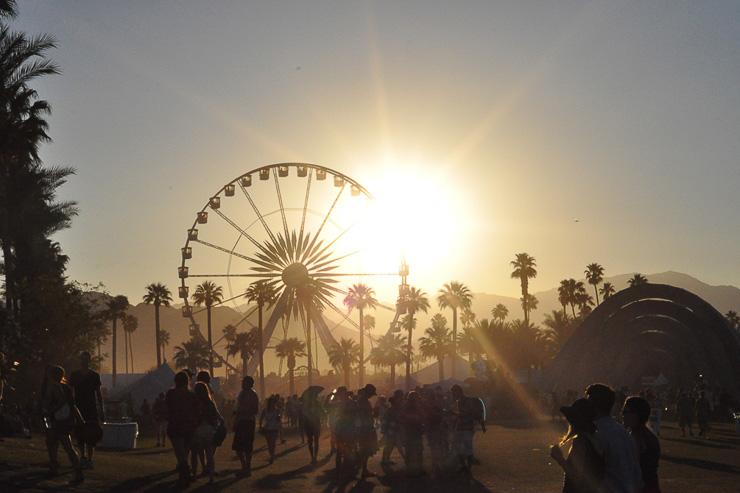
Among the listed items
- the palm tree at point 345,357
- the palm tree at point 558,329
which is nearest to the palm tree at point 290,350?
the palm tree at point 345,357

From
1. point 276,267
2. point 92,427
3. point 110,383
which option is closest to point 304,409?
point 92,427

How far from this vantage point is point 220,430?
1675 cm

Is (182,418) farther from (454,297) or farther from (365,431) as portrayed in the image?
(454,297)

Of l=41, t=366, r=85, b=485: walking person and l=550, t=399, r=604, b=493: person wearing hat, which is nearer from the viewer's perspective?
l=550, t=399, r=604, b=493: person wearing hat

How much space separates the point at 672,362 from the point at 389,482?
61.8m

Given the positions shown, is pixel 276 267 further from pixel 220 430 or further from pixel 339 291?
pixel 220 430

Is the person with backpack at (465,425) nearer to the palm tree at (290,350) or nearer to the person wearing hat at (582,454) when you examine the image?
the person wearing hat at (582,454)

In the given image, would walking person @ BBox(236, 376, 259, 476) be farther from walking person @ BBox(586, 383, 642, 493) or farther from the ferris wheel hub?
the ferris wheel hub

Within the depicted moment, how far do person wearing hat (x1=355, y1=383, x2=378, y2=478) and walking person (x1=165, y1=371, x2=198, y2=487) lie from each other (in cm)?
482

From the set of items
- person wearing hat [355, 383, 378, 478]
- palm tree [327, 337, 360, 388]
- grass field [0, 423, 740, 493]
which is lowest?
grass field [0, 423, 740, 493]

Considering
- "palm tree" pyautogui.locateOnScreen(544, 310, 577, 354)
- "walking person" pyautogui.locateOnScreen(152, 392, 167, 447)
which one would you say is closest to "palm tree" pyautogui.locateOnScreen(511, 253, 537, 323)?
"palm tree" pyautogui.locateOnScreen(544, 310, 577, 354)

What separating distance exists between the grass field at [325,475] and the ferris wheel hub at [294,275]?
30481 millimetres

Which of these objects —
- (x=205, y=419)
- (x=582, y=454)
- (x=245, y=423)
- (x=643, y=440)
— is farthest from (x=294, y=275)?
(x=582, y=454)

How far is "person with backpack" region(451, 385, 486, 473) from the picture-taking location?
19906 mm
